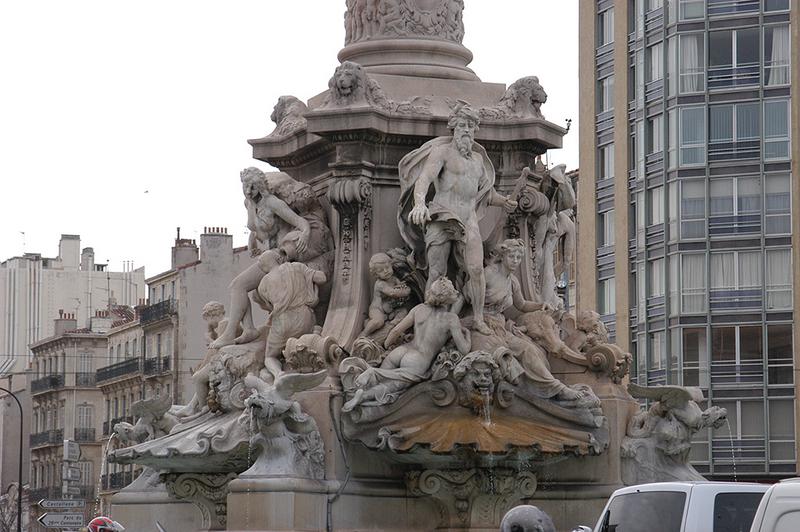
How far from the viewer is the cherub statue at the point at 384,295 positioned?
74.3 feet

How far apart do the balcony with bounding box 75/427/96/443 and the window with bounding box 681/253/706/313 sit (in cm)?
4522

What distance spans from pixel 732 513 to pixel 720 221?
3971 centimetres

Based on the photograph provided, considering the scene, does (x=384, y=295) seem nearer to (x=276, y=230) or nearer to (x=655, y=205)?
(x=276, y=230)

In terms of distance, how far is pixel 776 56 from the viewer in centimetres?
5641

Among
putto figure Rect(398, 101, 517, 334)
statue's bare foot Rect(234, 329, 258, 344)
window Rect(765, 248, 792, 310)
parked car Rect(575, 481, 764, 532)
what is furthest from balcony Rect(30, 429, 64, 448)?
parked car Rect(575, 481, 764, 532)

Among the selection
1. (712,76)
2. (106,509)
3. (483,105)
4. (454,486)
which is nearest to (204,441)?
(454,486)

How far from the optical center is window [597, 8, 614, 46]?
2371 inches

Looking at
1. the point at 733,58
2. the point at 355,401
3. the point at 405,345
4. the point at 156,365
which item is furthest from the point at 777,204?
the point at 355,401

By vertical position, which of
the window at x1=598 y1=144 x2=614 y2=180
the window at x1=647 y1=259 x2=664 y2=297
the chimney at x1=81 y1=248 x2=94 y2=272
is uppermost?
the chimney at x1=81 y1=248 x2=94 y2=272

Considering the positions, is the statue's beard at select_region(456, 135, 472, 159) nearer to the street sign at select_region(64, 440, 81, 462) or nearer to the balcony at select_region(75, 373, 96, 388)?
the street sign at select_region(64, 440, 81, 462)

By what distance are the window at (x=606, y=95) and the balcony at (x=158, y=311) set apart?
2600 cm

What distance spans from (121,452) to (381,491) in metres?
2.69

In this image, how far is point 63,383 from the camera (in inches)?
3939

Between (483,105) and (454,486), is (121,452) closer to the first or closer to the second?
(454,486)
